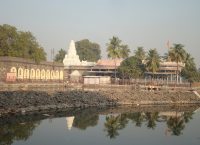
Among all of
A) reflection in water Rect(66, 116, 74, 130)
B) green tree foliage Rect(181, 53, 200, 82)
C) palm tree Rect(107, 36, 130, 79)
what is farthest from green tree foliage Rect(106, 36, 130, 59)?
reflection in water Rect(66, 116, 74, 130)

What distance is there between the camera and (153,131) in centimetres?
3981

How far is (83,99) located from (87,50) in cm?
8019

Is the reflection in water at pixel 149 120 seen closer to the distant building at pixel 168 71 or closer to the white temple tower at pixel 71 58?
the distant building at pixel 168 71

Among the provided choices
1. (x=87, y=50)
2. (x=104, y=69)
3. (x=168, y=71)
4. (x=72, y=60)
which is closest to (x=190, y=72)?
(x=168, y=71)

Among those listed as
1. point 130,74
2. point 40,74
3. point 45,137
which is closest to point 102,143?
point 45,137

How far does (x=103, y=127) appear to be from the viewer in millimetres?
41625

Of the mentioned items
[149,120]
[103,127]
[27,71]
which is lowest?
[103,127]

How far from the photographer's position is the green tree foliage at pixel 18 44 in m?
61.3

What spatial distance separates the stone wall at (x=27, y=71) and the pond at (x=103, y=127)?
1369 cm

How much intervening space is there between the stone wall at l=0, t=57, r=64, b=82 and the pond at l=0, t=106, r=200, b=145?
44.9 feet

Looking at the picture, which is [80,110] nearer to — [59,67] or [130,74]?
[59,67]

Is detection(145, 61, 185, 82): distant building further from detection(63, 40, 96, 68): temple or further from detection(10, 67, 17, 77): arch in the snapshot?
detection(10, 67, 17, 77): arch

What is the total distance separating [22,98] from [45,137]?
15.0 meters

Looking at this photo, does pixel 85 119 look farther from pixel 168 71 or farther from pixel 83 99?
pixel 168 71
